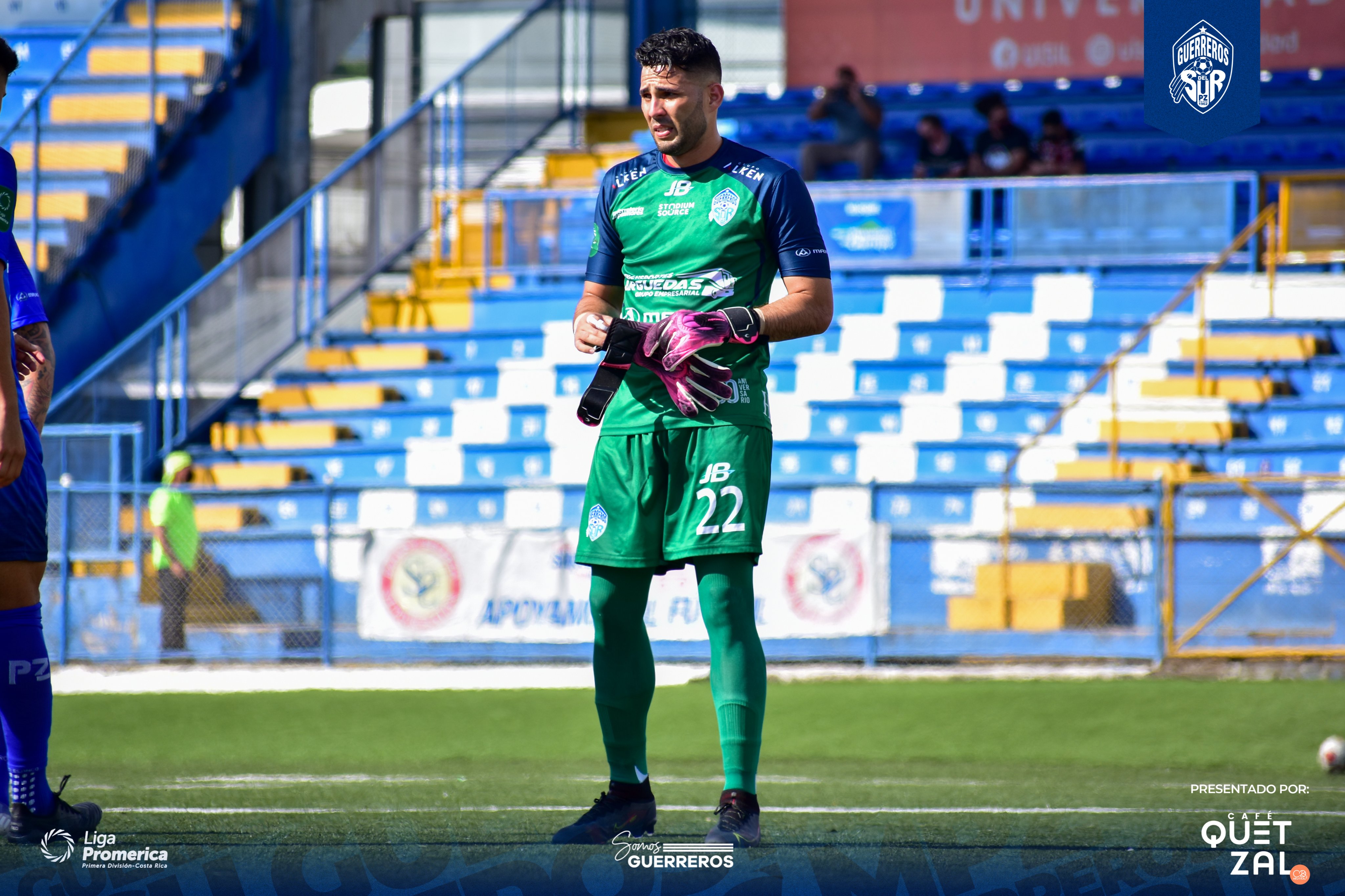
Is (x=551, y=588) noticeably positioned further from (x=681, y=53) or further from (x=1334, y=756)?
(x=681, y=53)

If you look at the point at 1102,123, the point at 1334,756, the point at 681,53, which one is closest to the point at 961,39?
the point at 1102,123

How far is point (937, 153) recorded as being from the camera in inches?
702

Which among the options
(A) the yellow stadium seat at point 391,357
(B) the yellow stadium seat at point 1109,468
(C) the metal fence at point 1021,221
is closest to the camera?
(B) the yellow stadium seat at point 1109,468

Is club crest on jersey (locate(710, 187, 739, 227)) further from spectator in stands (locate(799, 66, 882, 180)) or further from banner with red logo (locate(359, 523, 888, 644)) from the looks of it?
spectator in stands (locate(799, 66, 882, 180))

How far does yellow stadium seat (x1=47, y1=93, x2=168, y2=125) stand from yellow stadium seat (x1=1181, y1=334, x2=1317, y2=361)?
11.5 metres

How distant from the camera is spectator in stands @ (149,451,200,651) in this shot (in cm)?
1354

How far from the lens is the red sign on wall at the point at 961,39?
1822 centimetres

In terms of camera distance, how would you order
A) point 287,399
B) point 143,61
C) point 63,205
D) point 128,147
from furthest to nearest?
point 143,61 → point 128,147 → point 63,205 → point 287,399

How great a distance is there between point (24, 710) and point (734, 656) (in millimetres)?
1860

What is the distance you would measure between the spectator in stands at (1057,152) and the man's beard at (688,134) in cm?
1362

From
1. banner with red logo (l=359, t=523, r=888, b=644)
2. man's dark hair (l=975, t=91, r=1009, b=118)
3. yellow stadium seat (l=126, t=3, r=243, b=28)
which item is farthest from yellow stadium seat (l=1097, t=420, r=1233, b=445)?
yellow stadium seat (l=126, t=3, r=243, b=28)

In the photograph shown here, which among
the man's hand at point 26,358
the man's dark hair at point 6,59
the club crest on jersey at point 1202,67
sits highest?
the club crest on jersey at point 1202,67

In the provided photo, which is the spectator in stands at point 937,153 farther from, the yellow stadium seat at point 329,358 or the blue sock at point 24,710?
the blue sock at point 24,710

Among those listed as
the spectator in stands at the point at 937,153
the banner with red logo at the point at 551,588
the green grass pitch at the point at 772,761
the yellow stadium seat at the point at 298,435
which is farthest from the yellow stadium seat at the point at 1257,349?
the yellow stadium seat at the point at 298,435
